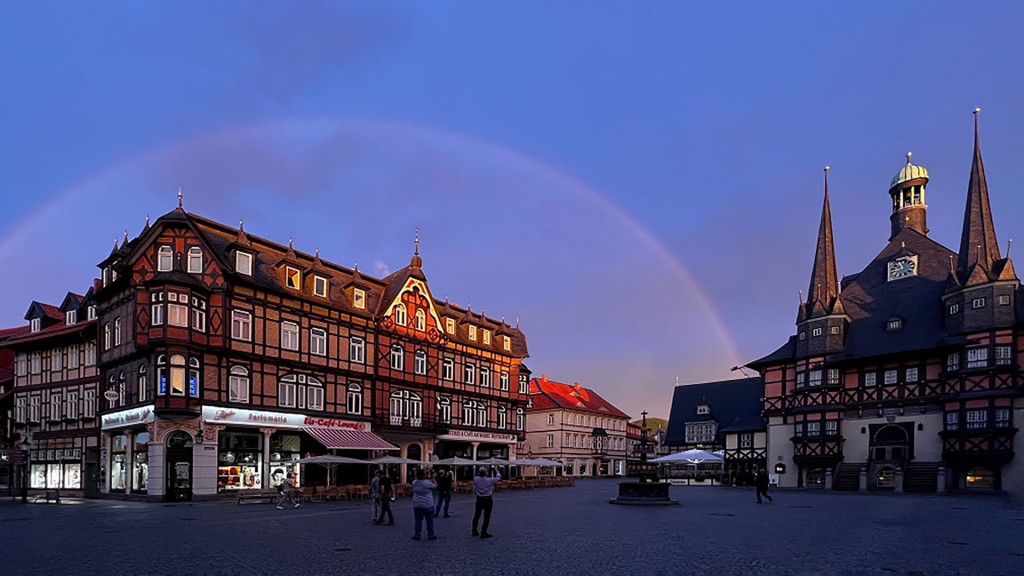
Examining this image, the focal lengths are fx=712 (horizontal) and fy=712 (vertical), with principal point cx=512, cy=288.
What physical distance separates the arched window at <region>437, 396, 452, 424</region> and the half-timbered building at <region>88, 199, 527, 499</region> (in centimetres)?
110

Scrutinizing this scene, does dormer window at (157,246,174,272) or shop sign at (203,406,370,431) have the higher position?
dormer window at (157,246,174,272)

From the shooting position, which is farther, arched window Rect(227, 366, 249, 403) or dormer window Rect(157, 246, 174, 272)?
arched window Rect(227, 366, 249, 403)

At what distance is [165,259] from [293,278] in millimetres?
7726

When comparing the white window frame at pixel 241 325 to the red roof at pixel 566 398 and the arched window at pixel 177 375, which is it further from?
the red roof at pixel 566 398

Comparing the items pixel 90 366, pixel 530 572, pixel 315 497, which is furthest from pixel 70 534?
pixel 90 366

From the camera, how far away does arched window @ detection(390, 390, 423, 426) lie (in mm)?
48625

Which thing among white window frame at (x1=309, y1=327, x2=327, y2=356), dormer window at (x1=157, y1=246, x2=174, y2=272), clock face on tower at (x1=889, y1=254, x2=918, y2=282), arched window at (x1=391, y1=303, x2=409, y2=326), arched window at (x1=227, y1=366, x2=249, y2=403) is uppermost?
clock face on tower at (x1=889, y1=254, x2=918, y2=282)

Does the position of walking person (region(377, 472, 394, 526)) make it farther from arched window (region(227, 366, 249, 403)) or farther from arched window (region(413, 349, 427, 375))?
arched window (region(413, 349, 427, 375))

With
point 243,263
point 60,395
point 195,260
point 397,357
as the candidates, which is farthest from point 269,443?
point 60,395

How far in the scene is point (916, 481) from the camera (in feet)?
150

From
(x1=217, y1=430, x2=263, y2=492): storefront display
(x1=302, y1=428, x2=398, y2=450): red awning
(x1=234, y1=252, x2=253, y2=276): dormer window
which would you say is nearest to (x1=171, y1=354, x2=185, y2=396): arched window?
(x1=217, y1=430, x2=263, y2=492): storefront display

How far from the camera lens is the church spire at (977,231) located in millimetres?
46656

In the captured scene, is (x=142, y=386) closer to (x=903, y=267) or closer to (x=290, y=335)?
(x=290, y=335)

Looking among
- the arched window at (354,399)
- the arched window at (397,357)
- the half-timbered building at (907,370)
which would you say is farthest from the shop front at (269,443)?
the half-timbered building at (907,370)
